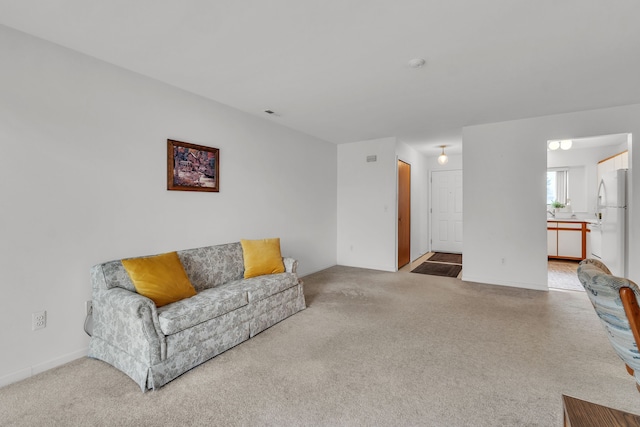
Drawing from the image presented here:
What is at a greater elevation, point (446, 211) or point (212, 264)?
point (446, 211)

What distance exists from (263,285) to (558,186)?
7.03 metres

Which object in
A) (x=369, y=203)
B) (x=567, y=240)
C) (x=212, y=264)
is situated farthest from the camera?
(x=567, y=240)

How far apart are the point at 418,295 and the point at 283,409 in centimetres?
271

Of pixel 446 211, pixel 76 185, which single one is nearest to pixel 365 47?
pixel 76 185

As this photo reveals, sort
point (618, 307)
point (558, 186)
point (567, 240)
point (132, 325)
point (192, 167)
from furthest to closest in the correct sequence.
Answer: point (558, 186)
point (567, 240)
point (192, 167)
point (132, 325)
point (618, 307)

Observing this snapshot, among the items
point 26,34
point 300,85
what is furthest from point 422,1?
point 26,34

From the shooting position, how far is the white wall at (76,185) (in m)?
2.10

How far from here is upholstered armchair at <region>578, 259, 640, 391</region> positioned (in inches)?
39.9

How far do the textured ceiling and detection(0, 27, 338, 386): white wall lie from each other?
8.7 inches

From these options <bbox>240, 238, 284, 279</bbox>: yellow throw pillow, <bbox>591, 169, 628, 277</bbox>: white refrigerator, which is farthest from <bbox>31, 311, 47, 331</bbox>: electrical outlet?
<bbox>591, 169, 628, 277</bbox>: white refrigerator

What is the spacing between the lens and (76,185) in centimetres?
238

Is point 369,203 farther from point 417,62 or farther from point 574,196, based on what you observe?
point 574,196

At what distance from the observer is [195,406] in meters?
1.81

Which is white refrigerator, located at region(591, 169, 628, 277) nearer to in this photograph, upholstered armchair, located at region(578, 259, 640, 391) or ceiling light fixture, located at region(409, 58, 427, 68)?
ceiling light fixture, located at region(409, 58, 427, 68)
